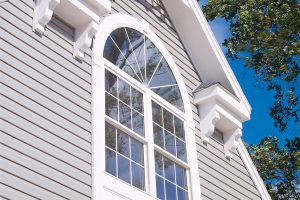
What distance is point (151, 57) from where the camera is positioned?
9805mm

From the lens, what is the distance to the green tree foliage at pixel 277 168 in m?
22.3

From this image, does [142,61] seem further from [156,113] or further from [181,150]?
[181,150]

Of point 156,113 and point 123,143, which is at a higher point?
point 156,113

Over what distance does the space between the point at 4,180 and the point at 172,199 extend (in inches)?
134

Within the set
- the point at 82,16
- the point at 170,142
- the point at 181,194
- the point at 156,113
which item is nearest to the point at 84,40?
the point at 82,16

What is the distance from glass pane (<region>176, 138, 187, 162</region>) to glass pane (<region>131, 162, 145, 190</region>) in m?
1.19

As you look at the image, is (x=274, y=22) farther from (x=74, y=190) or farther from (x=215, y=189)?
(x=74, y=190)

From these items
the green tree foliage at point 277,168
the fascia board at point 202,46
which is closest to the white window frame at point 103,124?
the fascia board at point 202,46

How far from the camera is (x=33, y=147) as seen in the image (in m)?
6.69

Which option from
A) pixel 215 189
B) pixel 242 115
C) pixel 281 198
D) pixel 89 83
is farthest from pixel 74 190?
pixel 281 198

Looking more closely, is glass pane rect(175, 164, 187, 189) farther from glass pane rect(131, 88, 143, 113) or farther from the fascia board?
the fascia board

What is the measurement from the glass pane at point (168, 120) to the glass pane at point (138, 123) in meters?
0.66

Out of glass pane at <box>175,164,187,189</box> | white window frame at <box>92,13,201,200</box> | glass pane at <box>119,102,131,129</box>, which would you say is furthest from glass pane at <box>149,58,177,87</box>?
glass pane at <box>175,164,187,189</box>

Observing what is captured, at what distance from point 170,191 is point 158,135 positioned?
90 cm
